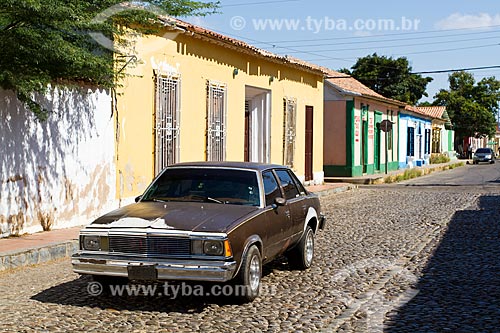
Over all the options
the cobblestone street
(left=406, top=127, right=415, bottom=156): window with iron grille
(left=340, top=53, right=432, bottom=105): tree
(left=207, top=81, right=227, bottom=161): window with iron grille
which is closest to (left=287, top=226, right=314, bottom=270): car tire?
the cobblestone street

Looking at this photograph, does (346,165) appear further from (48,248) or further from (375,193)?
(48,248)

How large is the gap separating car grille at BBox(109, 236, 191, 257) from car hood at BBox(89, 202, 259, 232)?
118 millimetres

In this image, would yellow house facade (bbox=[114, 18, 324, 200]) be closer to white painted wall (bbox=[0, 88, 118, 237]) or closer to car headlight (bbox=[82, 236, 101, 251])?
white painted wall (bbox=[0, 88, 118, 237])

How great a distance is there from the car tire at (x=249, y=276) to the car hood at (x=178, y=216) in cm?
41

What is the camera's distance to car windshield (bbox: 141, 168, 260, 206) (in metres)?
8.01

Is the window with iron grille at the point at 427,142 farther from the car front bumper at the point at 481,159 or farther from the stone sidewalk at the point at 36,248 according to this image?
the stone sidewalk at the point at 36,248

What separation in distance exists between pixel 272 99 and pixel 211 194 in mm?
14309

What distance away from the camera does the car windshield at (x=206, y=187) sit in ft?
26.3

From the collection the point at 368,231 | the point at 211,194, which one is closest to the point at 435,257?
the point at 368,231

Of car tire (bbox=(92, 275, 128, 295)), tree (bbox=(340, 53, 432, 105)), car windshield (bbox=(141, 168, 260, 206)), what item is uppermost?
tree (bbox=(340, 53, 432, 105))

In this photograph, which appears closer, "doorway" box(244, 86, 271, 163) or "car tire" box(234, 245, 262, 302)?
"car tire" box(234, 245, 262, 302)

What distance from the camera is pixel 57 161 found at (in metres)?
12.4

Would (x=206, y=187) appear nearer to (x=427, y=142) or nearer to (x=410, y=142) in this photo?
(x=410, y=142)

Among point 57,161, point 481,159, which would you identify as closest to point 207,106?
point 57,161
